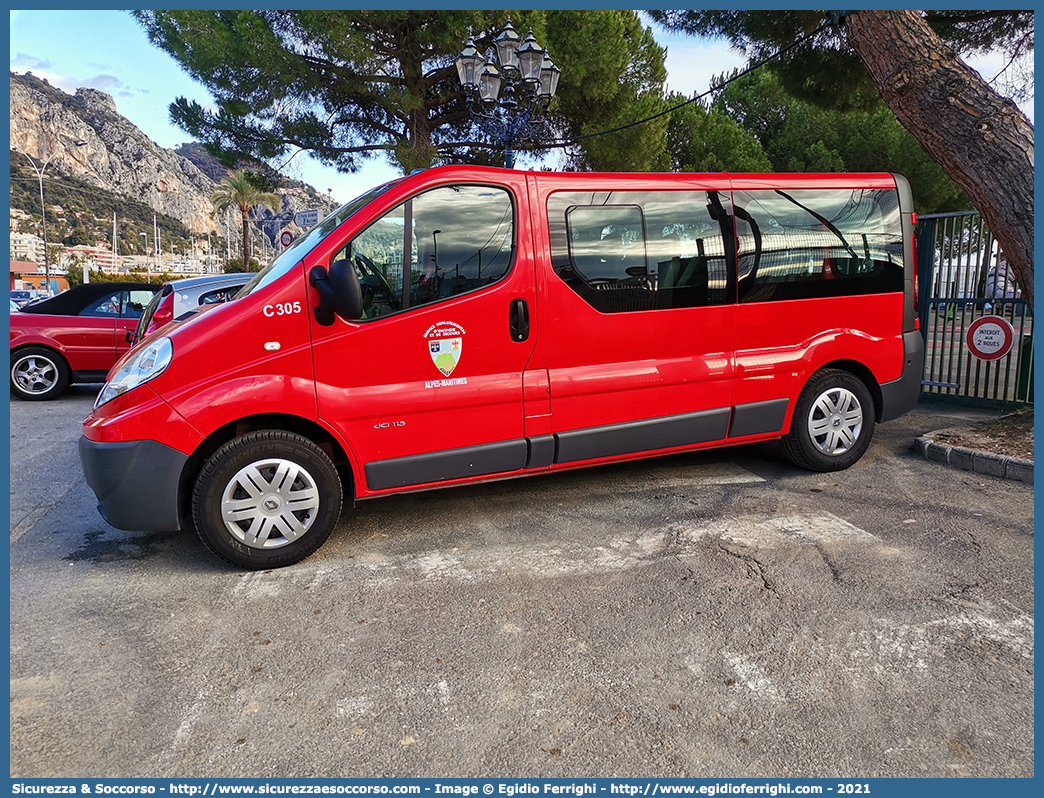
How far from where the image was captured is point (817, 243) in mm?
5211

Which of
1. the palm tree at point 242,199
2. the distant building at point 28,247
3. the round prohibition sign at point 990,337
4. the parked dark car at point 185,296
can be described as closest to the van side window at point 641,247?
the round prohibition sign at point 990,337

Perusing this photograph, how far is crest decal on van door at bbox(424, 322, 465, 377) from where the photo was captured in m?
4.07

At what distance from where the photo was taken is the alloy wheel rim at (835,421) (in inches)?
211

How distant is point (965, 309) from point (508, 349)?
5.99 metres

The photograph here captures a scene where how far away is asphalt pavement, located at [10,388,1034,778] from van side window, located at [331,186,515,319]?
145 cm

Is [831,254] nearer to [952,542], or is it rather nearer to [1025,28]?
[952,542]

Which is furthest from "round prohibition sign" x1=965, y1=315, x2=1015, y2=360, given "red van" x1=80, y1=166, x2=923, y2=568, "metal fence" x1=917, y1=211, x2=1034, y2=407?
"red van" x1=80, y1=166, x2=923, y2=568

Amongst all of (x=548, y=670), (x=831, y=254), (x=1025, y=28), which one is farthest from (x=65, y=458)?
(x=1025, y=28)

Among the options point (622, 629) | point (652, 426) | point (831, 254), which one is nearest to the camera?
point (622, 629)

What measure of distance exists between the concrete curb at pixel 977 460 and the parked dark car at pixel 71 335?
946 centimetres

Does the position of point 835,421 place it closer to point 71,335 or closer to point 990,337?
point 990,337

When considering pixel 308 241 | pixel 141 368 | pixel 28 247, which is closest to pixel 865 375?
pixel 308 241

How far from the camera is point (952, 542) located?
13.4 ft
